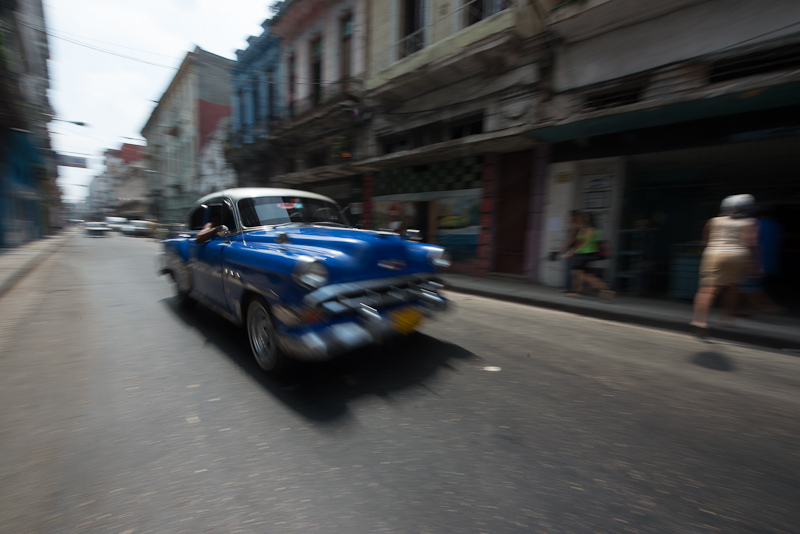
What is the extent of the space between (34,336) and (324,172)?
444 inches

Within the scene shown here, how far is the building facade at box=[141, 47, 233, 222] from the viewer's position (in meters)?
30.5

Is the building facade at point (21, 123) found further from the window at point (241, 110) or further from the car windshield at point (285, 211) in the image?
the car windshield at point (285, 211)

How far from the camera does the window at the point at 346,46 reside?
570 inches

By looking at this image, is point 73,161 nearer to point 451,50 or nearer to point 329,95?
point 329,95

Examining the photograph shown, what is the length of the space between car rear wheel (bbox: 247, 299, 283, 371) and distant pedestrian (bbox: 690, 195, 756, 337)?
508cm

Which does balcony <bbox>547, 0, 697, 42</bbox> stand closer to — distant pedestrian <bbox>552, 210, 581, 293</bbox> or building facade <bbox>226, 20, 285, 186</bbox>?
distant pedestrian <bbox>552, 210, 581, 293</bbox>

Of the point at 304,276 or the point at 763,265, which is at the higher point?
the point at 304,276

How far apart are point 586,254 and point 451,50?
270 inches

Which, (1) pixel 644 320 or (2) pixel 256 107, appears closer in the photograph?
(1) pixel 644 320

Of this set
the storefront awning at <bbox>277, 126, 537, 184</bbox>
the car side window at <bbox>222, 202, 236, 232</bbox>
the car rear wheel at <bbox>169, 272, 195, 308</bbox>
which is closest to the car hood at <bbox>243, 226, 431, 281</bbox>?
the car side window at <bbox>222, 202, 236, 232</bbox>

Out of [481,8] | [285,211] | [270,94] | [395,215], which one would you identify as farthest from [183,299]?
[270,94]

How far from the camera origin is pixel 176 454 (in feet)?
6.91

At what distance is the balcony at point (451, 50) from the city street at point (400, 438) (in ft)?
25.2

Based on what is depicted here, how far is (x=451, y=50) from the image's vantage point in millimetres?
9914
